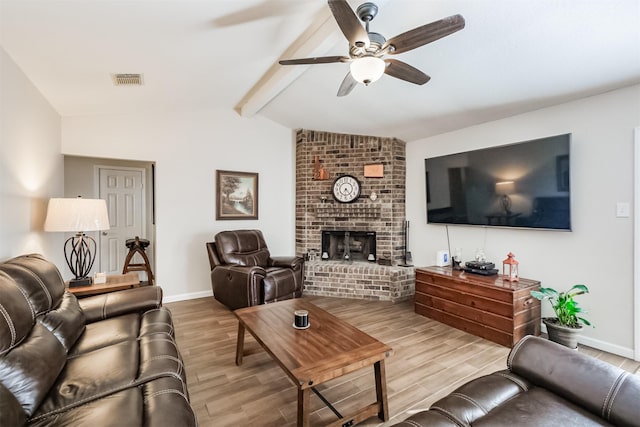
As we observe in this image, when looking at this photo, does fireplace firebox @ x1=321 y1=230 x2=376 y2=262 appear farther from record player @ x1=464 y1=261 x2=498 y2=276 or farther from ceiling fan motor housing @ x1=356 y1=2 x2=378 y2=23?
ceiling fan motor housing @ x1=356 y1=2 x2=378 y2=23

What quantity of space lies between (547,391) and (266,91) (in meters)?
3.36

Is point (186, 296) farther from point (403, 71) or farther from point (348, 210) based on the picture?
point (403, 71)

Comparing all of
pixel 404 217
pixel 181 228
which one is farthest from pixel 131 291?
pixel 404 217

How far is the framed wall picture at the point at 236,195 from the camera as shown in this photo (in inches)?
166

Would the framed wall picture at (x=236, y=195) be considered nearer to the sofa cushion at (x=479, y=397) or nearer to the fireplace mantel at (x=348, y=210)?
the fireplace mantel at (x=348, y=210)

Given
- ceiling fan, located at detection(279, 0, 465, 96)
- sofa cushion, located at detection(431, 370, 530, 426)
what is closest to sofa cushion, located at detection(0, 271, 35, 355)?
sofa cushion, located at detection(431, 370, 530, 426)

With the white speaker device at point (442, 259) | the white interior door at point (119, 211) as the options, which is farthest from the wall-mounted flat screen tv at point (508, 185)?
the white interior door at point (119, 211)

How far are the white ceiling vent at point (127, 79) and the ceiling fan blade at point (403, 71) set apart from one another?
2.23 meters

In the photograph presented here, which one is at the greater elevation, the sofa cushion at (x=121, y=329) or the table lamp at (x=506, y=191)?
the table lamp at (x=506, y=191)

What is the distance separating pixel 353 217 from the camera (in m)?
4.45

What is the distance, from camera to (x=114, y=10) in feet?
5.53

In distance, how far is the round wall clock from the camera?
175 inches

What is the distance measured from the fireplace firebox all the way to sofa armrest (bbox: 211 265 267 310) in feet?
4.99

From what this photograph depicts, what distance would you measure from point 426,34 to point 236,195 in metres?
3.41
